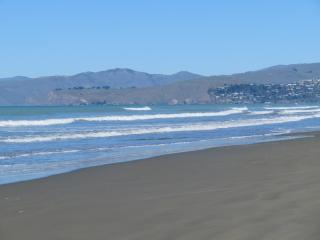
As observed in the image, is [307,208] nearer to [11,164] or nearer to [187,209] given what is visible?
[187,209]

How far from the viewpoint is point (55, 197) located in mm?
9688

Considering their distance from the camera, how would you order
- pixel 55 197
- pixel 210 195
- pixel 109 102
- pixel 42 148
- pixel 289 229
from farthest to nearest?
pixel 109 102 → pixel 42 148 → pixel 55 197 → pixel 210 195 → pixel 289 229

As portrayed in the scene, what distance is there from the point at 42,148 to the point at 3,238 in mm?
13445

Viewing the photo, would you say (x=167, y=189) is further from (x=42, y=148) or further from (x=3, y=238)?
(x=42, y=148)

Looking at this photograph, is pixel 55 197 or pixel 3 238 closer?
pixel 3 238

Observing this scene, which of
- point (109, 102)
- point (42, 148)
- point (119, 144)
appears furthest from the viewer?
point (109, 102)

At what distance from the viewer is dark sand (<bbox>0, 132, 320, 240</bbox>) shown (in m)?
6.54

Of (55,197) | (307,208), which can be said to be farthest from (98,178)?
(307,208)

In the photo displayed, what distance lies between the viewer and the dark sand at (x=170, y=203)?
257 inches

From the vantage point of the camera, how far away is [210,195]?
8812 mm

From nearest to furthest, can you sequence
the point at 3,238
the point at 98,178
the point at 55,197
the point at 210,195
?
the point at 3,238, the point at 210,195, the point at 55,197, the point at 98,178

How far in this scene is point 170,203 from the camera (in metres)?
8.32

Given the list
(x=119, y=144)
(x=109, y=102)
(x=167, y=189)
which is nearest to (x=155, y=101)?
(x=109, y=102)

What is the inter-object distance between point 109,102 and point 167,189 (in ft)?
494
